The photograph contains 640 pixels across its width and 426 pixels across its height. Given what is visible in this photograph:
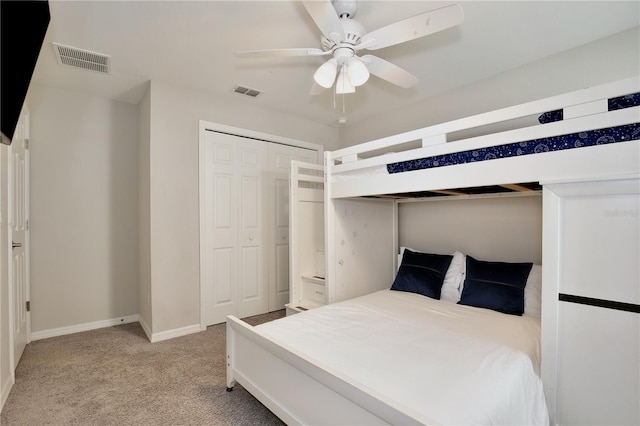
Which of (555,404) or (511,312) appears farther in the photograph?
(511,312)

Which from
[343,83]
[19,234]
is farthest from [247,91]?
[19,234]

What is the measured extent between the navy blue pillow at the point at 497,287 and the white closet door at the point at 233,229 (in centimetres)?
225

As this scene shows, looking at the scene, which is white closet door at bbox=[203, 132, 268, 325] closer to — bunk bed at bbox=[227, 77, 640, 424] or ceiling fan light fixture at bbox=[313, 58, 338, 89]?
bunk bed at bbox=[227, 77, 640, 424]

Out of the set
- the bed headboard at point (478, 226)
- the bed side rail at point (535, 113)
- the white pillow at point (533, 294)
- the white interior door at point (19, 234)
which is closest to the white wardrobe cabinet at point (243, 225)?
the white interior door at point (19, 234)

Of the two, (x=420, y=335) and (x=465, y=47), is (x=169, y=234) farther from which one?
(x=465, y=47)

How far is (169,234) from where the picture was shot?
304 centimetres

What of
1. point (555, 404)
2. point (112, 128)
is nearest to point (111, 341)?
point (112, 128)

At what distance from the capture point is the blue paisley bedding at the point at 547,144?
1.37m

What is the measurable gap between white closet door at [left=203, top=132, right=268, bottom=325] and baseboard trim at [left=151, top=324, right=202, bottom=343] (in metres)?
0.16

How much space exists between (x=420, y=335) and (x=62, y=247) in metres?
3.46

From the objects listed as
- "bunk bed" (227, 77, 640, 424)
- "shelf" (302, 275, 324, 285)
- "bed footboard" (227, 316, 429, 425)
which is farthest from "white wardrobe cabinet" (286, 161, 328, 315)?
"bed footboard" (227, 316, 429, 425)

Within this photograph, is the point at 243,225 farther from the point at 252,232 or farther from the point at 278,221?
the point at 278,221

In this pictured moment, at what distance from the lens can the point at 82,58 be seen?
8.27 feet

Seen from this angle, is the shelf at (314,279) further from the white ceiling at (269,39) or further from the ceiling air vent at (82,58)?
the ceiling air vent at (82,58)
